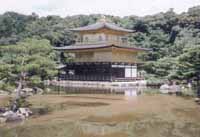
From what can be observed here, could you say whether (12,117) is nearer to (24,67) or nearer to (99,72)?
(24,67)

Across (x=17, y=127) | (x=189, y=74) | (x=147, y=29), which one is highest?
(x=147, y=29)

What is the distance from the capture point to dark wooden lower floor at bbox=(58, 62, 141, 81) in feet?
124

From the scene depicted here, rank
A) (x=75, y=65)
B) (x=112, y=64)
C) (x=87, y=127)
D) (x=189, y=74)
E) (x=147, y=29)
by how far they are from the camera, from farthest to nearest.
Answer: (x=147, y=29), (x=75, y=65), (x=112, y=64), (x=189, y=74), (x=87, y=127)

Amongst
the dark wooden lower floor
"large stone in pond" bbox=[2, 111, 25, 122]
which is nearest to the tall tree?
"large stone in pond" bbox=[2, 111, 25, 122]

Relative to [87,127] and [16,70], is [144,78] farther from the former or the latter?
[87,127]

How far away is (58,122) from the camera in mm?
15031

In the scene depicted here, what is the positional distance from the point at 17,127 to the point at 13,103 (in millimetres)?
3782

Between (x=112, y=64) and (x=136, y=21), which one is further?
(x=136, y=21)

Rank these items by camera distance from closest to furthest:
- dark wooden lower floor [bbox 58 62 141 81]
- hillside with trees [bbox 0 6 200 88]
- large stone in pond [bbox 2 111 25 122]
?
large stone in pond [bbox 2 111 25 122], hillside with trees [bbox 0 6 200 88], dark wooden lower floor [bbox 58 62 141 81]

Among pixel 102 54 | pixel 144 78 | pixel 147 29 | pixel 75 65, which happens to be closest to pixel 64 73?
pixel 75 65

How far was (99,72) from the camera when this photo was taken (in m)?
38.5

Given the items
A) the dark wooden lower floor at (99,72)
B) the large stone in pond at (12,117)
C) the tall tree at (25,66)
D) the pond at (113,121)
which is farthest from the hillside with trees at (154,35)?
the large stone in pond at (12,117)

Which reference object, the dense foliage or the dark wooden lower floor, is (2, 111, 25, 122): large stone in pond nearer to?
the dense foliage

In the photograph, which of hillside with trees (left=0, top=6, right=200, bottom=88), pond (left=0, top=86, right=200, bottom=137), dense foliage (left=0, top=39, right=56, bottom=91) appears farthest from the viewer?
hillside with trees (left=0, top=6, right=200, bottom=88)
